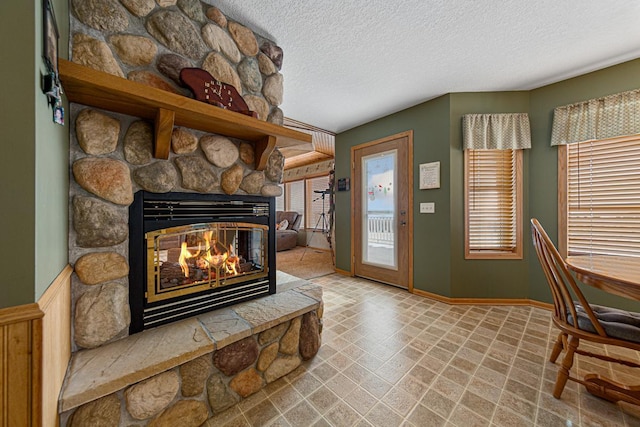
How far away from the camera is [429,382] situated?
1451mm

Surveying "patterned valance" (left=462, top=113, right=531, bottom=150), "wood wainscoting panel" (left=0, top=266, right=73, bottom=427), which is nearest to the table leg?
"patterned valance" (left=462, top=113, right=531, bottom=150)

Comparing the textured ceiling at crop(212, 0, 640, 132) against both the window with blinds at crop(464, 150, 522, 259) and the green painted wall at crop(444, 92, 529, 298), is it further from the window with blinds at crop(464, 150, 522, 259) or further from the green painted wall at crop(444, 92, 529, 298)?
the window with blinds at crop(464, 150, 522, 259)

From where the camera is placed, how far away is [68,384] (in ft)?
2.92

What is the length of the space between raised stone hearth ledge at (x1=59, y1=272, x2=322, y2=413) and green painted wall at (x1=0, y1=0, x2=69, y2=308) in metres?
0.47

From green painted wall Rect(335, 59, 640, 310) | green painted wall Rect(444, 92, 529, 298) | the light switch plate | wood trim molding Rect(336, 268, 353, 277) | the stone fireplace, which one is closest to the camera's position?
the stone fireplace

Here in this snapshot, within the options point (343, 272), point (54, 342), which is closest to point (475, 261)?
point (343, 272)

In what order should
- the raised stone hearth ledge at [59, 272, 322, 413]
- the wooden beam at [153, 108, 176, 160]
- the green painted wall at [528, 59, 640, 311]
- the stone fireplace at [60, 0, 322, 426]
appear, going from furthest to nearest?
the green painted wall at [528, 59, 640, 311], the wooden beam at [153, 108, 176, 160], the stone fireplace at [60, 0, 322, 426], the raised stone hearth ledge at [59, 272, 322, 413]

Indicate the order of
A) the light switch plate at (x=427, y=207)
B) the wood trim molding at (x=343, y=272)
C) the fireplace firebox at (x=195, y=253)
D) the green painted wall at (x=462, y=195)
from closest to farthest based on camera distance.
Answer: the fireplace firebox at (x=195, y=253)
the green painted wall at (x=462, y=195)
the light switch plate at (x=427, y=207)
the wood trim molding at (x=343, y=272)

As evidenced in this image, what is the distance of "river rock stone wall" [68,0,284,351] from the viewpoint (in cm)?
110

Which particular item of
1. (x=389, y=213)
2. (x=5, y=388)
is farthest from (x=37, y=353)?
(x=389, y=213)

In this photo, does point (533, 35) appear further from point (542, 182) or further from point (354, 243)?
point (354, 243)

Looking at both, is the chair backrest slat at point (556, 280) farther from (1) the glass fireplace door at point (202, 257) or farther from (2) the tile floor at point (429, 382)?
(1) the glass fireplace door at point (202, 257)

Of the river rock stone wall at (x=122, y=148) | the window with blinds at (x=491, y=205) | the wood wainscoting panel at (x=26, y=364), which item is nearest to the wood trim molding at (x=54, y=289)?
the wood wainscoting panel at (x=26, y=364)

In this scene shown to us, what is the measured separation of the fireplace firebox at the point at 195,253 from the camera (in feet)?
4.20
